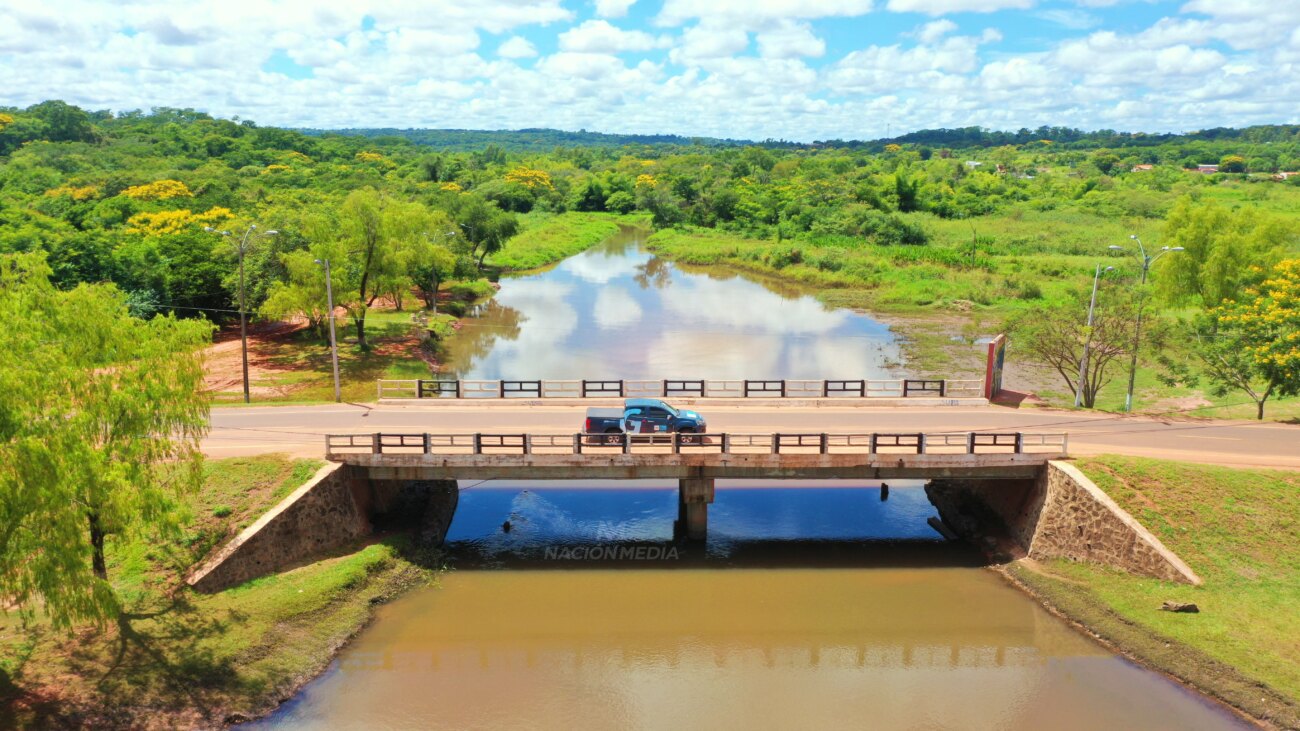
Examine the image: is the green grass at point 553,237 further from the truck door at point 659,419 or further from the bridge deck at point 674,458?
the bridge deck at point 674,458

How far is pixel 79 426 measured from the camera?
18719 millimetres

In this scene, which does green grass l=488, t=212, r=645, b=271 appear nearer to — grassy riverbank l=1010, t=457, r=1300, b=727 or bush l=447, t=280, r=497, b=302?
bush l=447, t=280, r=497, b=302

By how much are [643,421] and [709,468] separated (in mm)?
3037

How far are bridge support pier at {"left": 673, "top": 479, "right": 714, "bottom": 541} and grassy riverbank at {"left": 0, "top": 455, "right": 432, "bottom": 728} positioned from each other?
9.53 meters

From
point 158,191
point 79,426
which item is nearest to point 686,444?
point 79,426

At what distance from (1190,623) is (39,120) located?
21564cm

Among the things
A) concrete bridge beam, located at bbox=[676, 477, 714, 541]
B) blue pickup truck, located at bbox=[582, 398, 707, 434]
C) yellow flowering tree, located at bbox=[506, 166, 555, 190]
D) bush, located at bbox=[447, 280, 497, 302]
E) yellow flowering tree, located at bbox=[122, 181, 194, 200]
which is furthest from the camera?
yellow flowering tree, located at bbox=[506, 166, 555, 190]

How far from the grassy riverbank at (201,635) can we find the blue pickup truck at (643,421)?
313 inches

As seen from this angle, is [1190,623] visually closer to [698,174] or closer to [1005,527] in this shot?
[1005,527]

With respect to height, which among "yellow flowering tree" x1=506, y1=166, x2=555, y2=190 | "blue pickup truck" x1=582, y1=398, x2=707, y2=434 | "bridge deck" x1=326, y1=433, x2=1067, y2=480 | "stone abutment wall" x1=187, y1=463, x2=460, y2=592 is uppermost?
"yellow flowering tree" x1=506, y1=166, x2=555, y2=190

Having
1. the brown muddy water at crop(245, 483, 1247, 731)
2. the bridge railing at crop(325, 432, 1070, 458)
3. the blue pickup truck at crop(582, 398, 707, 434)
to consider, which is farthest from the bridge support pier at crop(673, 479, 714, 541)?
the blue pickup truck at crop(582, 398, 707, 434)

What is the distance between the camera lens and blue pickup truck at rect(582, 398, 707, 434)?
30.4 meters

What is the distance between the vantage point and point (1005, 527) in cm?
3164

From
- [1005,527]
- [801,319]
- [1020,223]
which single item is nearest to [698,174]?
[1020,223]
